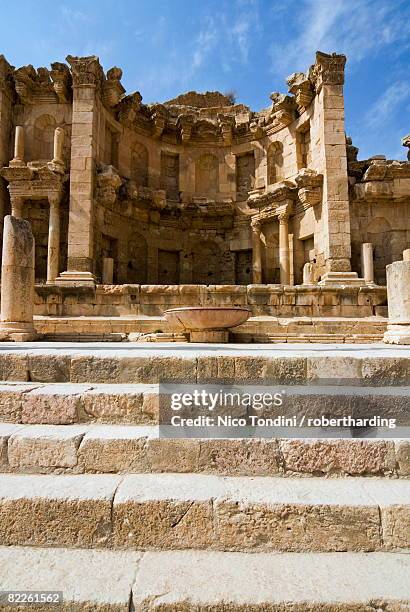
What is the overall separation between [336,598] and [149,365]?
227cm

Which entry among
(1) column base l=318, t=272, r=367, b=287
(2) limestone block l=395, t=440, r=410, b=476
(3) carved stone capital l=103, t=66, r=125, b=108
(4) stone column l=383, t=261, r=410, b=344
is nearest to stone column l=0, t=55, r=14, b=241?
(3) carved stone capital l=103, t=66, r=125, b=108

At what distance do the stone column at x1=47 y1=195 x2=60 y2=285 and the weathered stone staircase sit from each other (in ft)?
36.7

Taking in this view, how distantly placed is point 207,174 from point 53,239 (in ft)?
30.5

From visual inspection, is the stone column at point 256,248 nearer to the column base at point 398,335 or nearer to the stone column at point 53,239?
the stone column at point 53,239

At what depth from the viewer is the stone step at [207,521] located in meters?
2.10

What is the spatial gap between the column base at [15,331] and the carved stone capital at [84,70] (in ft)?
38.7

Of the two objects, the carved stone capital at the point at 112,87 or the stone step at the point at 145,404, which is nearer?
the stone step at the point at 145,404

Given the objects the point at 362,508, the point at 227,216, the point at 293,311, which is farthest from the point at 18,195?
the point at 362,508

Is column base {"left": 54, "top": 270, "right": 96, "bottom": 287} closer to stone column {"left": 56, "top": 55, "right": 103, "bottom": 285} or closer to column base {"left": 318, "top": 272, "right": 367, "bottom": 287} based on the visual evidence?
stone column {"left": 56, "top": 55, "right": 103, "bottom": 285}

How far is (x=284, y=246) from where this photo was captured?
15578 mm

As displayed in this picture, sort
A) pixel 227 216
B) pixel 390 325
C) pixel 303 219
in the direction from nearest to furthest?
pixel 390 325, pixel 303 219, pixel 227 216

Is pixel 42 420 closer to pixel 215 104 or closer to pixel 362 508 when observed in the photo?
pixel 362 508

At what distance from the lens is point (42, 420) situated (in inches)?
116

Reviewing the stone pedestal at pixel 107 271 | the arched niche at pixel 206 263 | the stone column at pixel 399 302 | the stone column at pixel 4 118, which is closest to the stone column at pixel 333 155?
the arched niche at pixel 206 263
